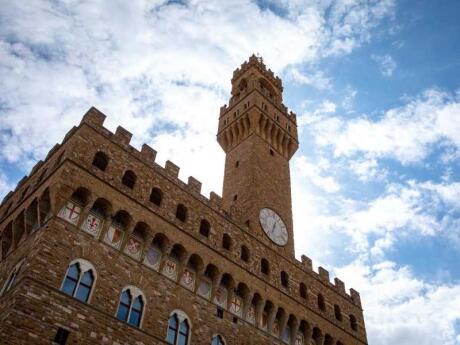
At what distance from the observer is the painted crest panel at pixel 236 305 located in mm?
20734

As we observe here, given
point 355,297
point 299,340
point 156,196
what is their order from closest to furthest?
1. point 156,196
2. point 299,340
3. point 355,297

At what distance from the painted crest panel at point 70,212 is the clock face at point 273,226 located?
10939 mm

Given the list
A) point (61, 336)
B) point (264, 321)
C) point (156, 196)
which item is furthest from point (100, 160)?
point (264, 321)

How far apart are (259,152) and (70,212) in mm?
14925

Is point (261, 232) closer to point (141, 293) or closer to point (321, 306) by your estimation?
point (321, 306)

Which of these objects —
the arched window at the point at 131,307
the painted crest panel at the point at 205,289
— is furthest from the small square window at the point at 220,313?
the arched window at the point at 131,307

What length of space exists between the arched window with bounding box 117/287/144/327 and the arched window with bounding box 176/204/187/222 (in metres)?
4.30

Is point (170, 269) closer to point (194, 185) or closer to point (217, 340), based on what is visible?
point (217, 340)

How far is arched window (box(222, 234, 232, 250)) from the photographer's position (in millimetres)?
22078

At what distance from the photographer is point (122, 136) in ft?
67.6

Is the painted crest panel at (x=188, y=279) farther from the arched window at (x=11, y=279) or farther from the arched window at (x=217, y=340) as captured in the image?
the arched window at (x=11, y=279)

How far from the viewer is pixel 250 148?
97.7 feet

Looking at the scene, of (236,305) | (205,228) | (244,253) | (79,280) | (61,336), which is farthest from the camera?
(244,253)

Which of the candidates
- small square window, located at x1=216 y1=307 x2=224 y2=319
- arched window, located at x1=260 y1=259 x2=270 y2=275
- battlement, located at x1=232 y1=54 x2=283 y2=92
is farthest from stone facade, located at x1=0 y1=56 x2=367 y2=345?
battlement, located at x1=232 y1=54 x2=283 y2=92
